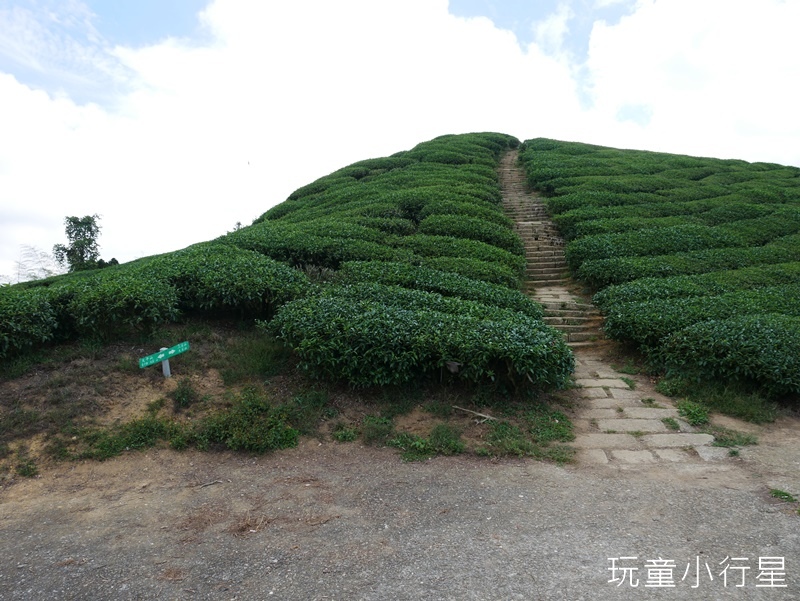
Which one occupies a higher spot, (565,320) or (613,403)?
(565,320)

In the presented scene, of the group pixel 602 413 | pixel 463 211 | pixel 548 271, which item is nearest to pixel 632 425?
pixel 602 413

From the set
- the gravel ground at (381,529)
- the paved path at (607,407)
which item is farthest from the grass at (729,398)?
the gravel ground at (381,529)

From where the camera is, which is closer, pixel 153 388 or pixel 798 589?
pixel 798 589

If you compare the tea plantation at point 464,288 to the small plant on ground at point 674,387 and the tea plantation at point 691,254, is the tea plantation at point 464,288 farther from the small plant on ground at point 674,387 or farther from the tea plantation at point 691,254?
the small plant on ground at point 674,387

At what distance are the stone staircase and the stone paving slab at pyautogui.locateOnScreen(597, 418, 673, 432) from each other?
271 centimetres

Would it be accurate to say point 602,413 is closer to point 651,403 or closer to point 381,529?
point 651,403

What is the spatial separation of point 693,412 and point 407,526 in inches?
168

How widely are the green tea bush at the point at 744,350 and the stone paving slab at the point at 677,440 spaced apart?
1335 mm

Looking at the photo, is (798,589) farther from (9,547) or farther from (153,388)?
(153,388)

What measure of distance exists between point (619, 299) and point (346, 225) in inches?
246

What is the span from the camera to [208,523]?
164 inches

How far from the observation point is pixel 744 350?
6.58 meters

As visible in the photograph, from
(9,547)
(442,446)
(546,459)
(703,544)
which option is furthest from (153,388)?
(703,544)

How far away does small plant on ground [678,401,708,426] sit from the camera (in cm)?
614
